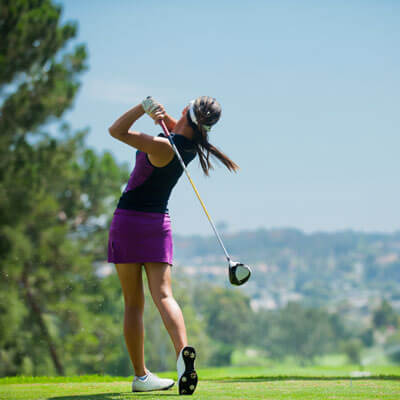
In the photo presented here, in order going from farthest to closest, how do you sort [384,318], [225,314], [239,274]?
[384,318] → [225,314] → [239,274]

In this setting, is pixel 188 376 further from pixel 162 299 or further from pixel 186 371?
pixel 162 299

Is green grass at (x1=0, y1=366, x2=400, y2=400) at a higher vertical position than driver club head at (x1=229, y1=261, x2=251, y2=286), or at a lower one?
lower

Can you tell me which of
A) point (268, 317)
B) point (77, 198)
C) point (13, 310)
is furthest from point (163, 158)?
point (268, 317)

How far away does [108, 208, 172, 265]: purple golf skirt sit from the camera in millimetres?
3990

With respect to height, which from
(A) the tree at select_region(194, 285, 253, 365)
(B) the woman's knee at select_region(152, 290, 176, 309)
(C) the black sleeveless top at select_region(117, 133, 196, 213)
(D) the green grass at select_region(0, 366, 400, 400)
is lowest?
(A) the tree at select_region(194, 285, 253, 365)

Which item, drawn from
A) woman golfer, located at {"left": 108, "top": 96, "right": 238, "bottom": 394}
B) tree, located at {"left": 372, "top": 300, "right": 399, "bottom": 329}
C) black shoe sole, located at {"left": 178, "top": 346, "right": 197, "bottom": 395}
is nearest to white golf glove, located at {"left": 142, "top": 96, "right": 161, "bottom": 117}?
woman golfer, located at {"left": 108, "top": 96, "right": 238, "bottom": 394}

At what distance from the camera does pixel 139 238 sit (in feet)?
13.1

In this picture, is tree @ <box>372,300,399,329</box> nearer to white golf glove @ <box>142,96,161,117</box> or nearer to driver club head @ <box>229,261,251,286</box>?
driver club head @ <box>229,261,251,286</box>

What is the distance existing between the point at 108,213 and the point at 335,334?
277 ft

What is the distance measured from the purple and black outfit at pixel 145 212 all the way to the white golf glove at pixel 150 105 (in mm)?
199

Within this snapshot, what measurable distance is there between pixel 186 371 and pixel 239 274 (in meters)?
0.66

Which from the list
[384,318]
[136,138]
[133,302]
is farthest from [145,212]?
[384,318]

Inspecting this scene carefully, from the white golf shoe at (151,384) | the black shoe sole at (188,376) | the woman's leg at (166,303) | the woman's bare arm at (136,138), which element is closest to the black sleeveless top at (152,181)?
the woman's bare arm at (136,138)

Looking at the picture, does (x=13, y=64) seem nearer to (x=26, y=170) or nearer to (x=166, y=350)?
(x=26, y=170)
